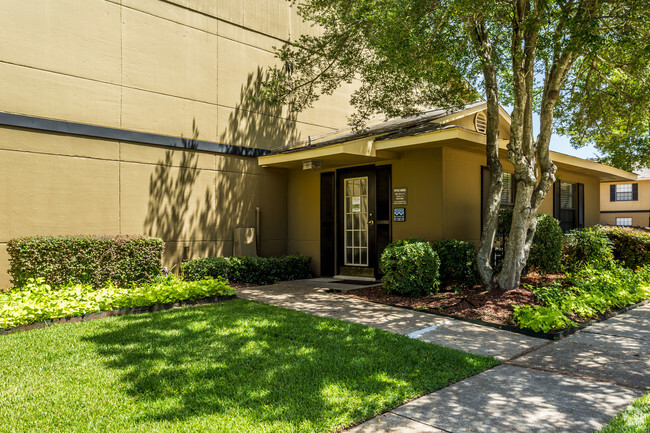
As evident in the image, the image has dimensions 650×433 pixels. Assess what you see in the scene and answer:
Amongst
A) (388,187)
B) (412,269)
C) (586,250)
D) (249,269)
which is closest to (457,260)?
(412,269)

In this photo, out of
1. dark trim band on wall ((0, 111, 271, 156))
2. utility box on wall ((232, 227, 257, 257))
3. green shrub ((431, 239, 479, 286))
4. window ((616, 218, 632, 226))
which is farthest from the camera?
window ((616, 218, 632, 226))

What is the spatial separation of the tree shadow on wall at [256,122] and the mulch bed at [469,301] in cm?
479

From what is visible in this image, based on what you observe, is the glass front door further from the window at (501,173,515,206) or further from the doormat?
the window at (501,173,515,206)

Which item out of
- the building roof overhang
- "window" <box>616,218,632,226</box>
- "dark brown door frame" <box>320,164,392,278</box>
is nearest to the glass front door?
"dark brown door frame" <box>320,164,392,278</box>

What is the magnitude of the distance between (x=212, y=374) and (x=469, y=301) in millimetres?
4381

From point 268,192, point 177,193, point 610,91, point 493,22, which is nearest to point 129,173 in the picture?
point 177,193

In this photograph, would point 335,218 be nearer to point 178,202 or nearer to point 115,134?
point 178,202

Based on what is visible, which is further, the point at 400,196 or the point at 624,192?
the point at 624,192

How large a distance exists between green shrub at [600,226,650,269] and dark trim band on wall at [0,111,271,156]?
349 inches

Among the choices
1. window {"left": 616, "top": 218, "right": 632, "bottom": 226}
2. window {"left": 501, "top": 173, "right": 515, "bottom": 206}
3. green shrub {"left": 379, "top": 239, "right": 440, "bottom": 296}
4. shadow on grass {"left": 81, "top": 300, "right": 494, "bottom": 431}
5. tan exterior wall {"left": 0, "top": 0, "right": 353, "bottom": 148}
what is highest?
tan exterior wall {"left": 0, "top": 0, "right": 353, "bottom": 148}

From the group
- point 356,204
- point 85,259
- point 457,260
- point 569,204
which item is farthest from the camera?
point 569,204

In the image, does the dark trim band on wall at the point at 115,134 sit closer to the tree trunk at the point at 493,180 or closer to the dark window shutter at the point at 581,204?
the tree trunk at the point at 493,180

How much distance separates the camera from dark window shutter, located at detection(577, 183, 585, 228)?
13.4m

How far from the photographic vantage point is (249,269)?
9.48m
